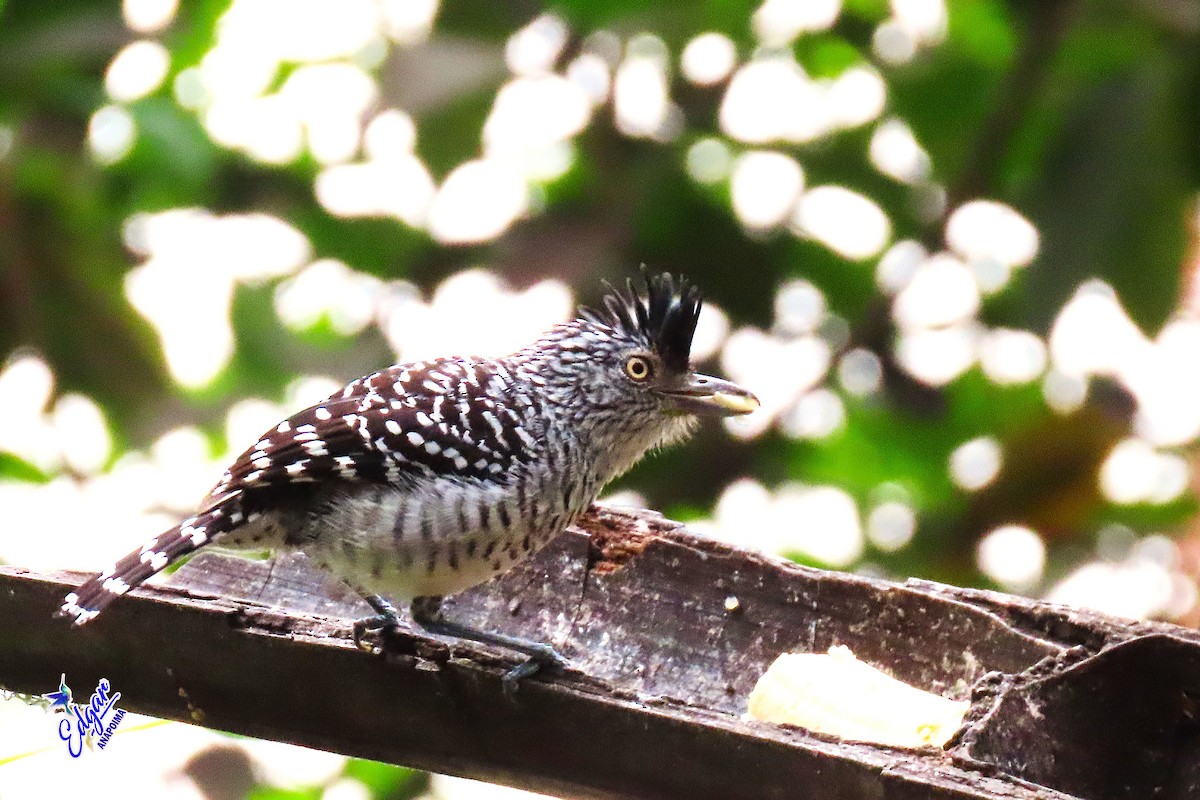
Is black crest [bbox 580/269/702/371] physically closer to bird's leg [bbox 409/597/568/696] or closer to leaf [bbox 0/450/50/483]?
bird's leg [bbox 409/597/568/696]

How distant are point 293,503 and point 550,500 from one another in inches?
25.0

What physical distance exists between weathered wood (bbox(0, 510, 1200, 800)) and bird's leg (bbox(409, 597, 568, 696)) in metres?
0.05

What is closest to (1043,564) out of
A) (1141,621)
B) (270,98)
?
(1141,621)

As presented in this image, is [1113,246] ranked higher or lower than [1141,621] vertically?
higher

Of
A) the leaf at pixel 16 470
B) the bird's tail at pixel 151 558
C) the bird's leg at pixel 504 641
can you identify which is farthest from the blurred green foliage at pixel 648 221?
the bird's tail at pixel 151 558

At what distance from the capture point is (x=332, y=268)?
5.66 metres

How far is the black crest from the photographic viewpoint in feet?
13.0

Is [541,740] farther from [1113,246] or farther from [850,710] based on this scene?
[1113,246]

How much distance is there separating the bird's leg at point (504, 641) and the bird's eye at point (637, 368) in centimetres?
80

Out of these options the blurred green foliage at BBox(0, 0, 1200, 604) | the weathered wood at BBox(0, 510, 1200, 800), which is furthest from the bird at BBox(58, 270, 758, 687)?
the blurred green foliage at BBox(0, 0, 1200, 604)

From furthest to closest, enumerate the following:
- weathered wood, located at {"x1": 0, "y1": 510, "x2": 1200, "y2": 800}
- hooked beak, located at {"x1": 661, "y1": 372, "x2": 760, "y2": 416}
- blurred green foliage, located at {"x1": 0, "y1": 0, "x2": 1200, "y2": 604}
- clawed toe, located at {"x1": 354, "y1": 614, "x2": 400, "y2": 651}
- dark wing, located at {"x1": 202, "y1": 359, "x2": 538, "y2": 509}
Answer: blurred green foliage, located at {"x1": 0, "y1": 0, "x2": 1200, "y2": 604}, hooked beak, located at {"x1": 661, "y1": 372, "x2": 760, "y2": 416}, dark wing, located at {"x1": 202, "y1": 359, "x2": 538, "y2": 509}, clawed toe, located at {"x1": 354, "y1": 614, "x2": 400, "y2": 651}, weathered wood, located at {"x1": 0, "y1": 510, "x2": 1200, "y2": 800}

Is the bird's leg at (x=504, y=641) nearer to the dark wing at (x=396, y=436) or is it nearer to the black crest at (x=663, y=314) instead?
the dark wing at (x=396, y=436)

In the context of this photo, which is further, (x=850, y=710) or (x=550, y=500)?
(x=550, y=500)

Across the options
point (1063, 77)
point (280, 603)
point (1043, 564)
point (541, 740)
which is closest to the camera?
point (541, 740)
